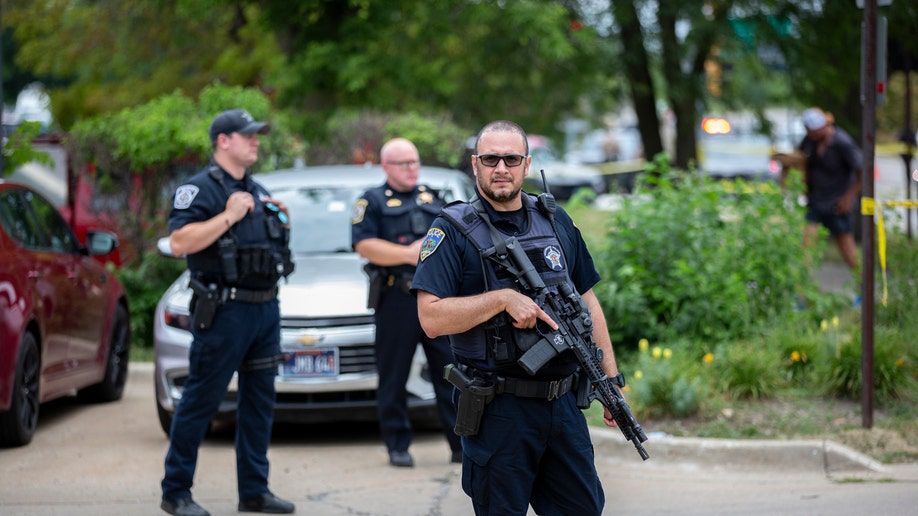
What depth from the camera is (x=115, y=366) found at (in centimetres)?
930

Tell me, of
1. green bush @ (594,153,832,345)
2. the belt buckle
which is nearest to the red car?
green bush @ (594,153,832,345)

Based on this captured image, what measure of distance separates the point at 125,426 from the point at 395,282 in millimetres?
2666

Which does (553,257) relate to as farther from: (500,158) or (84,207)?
(84,207)

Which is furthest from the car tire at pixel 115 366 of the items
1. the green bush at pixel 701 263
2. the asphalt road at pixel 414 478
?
the green bush at pixel 701 263

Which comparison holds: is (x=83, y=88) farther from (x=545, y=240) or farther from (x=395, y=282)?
(x=545, y=240)

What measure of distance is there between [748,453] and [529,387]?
3250mm

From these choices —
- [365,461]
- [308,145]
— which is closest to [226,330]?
[365,461]

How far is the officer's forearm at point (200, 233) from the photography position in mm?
5719

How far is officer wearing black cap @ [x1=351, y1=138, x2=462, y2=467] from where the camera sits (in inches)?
272

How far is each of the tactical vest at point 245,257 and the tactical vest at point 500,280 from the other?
1.82m

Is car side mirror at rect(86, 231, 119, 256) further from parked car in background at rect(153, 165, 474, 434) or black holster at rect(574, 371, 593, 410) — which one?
black holster at rect(574, 371, 593, 410)

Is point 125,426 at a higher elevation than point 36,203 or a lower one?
lower

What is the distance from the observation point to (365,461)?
7.39 m

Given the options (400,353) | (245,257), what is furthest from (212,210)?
(400,353)
